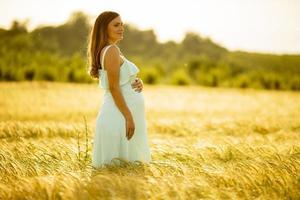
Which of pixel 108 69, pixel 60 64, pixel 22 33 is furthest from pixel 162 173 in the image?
pixel 22 33

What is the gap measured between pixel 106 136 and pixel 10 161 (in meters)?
1.04

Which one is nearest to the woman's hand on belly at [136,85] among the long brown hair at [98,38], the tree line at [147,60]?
the long brown hair at [98,38]

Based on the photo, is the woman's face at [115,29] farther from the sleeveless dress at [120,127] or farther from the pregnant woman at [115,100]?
the sleeveless dress at [120,127]

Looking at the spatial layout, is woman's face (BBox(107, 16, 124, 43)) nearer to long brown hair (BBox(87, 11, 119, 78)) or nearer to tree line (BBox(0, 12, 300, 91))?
long brown hair (BBox(87, 11, 119, 78))

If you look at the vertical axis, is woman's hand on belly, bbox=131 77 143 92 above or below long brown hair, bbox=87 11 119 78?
below

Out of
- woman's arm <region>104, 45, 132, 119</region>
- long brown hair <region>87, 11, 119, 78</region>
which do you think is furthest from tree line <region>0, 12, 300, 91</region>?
woman's arm <region>104, 45, 132, 119</region>

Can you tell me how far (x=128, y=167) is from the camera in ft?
16.0

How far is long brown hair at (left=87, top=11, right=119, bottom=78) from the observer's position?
493cm

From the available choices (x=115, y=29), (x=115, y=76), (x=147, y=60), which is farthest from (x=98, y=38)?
(x=147, y=60)

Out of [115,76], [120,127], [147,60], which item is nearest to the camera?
[115,76]

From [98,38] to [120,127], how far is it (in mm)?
892

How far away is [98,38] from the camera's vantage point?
197 inches

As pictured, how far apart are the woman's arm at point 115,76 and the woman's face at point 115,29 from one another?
16cm

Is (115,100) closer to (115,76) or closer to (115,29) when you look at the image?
(115,76)
